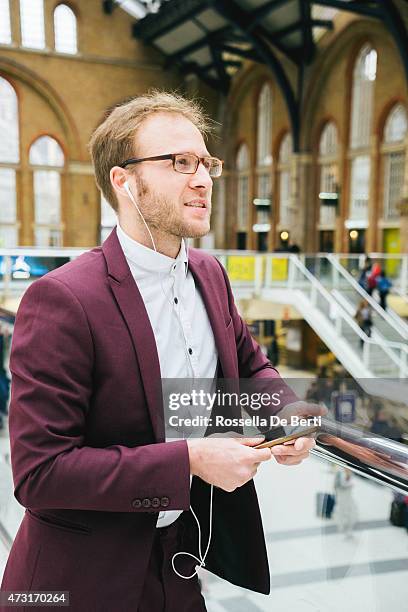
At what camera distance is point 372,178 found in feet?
68.8

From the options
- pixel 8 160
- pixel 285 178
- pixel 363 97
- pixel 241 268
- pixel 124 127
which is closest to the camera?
pixel 124 127

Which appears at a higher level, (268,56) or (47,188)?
(268,56)

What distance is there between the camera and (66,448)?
127cm

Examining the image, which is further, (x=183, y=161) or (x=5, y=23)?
(x=5, y=23)

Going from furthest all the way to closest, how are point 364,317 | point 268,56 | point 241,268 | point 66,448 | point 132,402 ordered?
point 268,56 → point 241,268 → point 364,317 → point 132,402 → point 66,448

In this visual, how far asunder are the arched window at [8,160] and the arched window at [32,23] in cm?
195

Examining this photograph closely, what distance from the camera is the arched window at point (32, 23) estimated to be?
84.4 ft

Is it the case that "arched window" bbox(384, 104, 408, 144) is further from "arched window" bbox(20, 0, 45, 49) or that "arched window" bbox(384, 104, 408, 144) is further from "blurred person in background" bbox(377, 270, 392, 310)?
"arched window" bbox(20, 0, 45, 49)

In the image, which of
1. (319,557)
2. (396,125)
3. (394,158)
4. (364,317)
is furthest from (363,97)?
(319,557)

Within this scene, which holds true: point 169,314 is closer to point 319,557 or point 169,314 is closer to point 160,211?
point 160,211

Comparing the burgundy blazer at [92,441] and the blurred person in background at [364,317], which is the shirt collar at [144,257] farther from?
the blurred person in background at [364,317]

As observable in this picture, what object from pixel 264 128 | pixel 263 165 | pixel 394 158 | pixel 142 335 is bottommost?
pixel 142 335

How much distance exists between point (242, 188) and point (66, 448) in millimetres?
27696

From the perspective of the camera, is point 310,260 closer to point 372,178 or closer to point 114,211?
point 372,178
